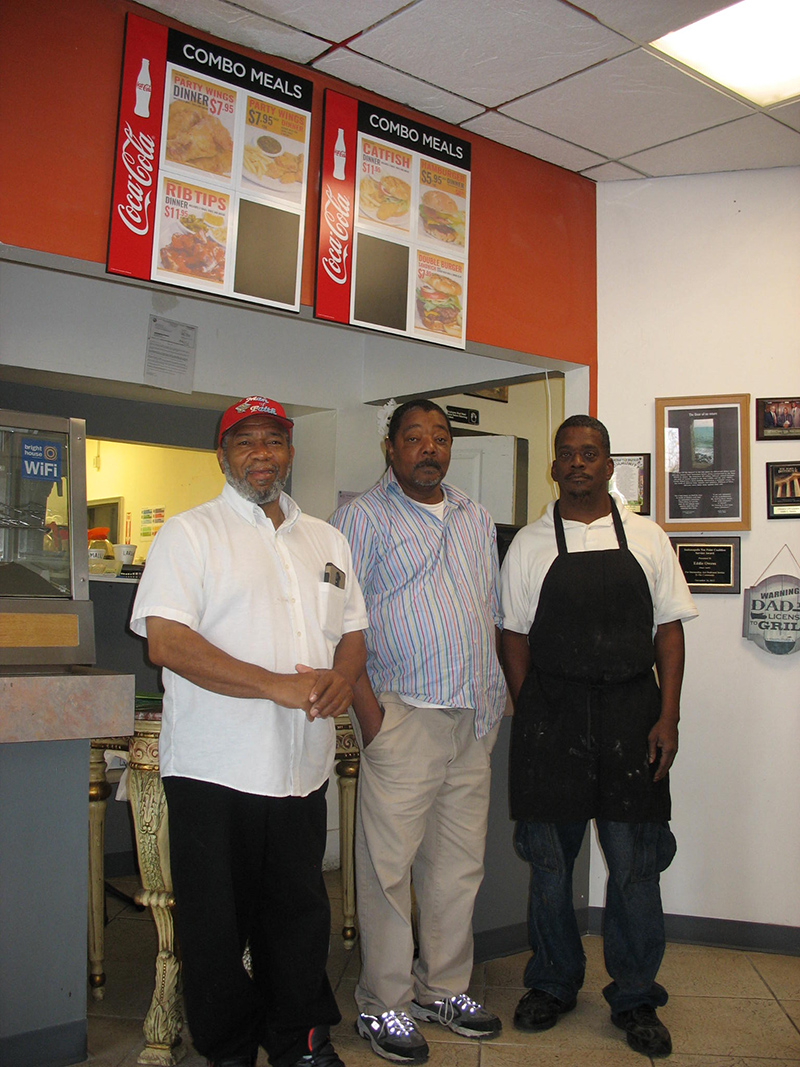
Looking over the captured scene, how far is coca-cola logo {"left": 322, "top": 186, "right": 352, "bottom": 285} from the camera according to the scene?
9.63 feet

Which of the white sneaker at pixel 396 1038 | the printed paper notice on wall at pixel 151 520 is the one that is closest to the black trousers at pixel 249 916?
the white sneaker at pixel 396 1038

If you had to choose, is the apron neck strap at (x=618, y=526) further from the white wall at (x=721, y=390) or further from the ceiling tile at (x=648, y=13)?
the ceiling tile at (x=648, y=13)

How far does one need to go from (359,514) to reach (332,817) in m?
2.16

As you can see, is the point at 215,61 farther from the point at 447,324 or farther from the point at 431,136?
the point at 447,324

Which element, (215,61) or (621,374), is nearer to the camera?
(215,61)

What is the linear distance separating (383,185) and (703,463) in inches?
59.7

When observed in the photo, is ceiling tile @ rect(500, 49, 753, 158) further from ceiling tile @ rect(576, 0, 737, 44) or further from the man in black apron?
the man in black apron

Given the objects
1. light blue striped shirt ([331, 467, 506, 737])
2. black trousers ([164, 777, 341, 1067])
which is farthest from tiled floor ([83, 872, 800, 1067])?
light blue striped shirt ([331, 467, 506, 737])

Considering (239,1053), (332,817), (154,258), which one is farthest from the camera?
(332,817)

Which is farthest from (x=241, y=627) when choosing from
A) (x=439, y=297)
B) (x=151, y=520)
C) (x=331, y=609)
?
(x=151, y=520)

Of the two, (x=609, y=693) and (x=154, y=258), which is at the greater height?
(x=154, y=258)

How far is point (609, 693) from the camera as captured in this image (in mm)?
2510

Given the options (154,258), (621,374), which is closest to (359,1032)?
(154,258)

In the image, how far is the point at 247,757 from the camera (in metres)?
2.05
